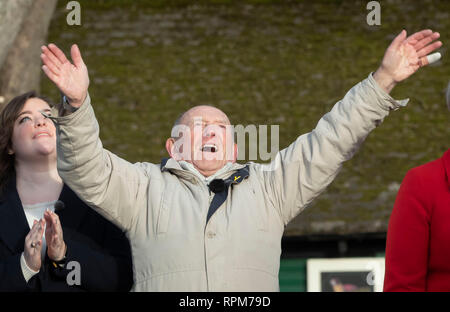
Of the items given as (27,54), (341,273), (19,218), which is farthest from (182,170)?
(27,54)

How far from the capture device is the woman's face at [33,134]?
14.5ft

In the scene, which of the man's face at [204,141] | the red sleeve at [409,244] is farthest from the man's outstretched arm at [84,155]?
the red sleeve at [409,244]

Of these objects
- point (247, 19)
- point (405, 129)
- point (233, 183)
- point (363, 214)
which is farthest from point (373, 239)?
point (233, 183)

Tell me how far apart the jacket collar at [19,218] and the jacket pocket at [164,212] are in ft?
1.86

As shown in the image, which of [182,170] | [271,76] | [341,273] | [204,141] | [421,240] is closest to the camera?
[421,240]

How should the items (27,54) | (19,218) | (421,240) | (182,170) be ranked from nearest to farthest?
1. (421,240)
2. (182,170)
3. (19,218)
4. (27,54)

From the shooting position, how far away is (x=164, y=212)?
Result: 3865 millimetres

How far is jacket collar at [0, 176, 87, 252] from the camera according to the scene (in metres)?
4.25

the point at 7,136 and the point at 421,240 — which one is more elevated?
the point at 7,136

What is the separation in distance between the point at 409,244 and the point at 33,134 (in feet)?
6.64

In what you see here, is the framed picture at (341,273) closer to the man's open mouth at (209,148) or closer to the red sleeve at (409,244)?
the man's open mouth at (209,148)

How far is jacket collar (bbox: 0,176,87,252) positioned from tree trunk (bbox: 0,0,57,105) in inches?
261

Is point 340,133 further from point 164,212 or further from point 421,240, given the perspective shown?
point 164,212
